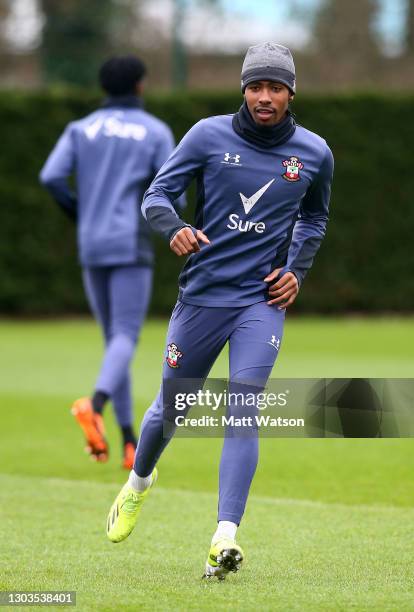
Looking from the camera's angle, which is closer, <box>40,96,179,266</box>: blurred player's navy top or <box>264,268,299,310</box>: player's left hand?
<box>264,268,299,310</box>: player's left hand

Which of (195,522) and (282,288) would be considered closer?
→ (282,288)

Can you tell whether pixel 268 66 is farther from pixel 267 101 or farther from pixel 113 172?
pixel 113 172

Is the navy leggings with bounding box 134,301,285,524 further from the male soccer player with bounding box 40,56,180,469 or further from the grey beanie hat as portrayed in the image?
the male soccer player with bounding box 40,56,180,469

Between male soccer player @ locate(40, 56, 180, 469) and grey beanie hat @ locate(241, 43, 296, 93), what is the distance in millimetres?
3363

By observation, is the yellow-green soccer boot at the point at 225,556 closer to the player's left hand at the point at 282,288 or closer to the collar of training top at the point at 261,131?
the player's left hand at the point at 282,288

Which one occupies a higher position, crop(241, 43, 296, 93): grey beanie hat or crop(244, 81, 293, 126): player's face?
crop(241, 43, 296, 93): grey beanie hat

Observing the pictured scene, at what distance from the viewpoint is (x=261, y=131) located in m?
5.61

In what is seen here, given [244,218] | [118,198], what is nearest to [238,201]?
[244,218]

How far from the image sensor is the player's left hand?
18.5 feet

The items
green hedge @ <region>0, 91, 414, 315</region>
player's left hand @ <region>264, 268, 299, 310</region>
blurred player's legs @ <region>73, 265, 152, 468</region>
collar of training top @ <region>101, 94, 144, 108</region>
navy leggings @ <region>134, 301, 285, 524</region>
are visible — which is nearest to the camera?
navy leggings @ <region>134, 301, 285, 524</region>

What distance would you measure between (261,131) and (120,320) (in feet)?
12.0

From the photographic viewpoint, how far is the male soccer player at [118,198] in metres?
9.06

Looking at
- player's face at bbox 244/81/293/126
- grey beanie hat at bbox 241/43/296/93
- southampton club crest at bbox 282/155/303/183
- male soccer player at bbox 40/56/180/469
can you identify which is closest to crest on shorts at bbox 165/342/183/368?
southampton club crest at bbox 282/155/303/183

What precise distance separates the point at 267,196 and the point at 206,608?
1804mm
